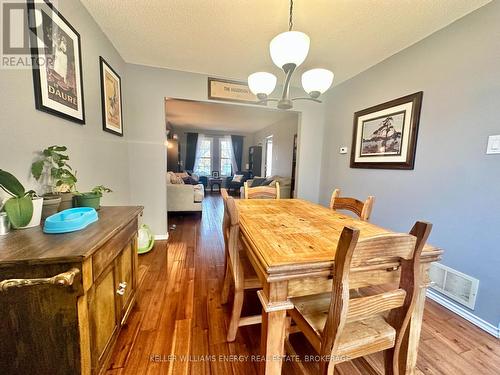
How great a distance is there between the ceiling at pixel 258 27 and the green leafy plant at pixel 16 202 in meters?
1.62

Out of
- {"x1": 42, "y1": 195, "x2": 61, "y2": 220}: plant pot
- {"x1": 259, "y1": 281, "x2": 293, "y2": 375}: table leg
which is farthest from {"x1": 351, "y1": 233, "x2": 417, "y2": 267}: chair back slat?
{"x1": 42, "y1": 195, "x2": 61, "y2": 220}: plant pot

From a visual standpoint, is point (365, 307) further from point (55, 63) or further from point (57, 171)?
point (55, 63)

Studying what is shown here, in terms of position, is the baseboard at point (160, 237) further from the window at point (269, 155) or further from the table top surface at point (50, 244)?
the window at point (269, 155)

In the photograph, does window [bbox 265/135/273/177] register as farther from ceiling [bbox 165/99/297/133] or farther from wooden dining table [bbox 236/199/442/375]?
wooden dining table [bbox 236/199/442/375]

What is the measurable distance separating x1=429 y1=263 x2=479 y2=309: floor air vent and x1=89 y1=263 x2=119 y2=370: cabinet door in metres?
2.42

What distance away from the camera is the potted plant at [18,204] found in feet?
2.62

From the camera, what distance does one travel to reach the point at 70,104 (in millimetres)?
1430

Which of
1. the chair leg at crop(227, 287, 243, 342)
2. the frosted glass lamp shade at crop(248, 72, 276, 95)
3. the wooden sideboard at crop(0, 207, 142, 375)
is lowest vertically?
the chair leg at crop(227, 287, 243, 342)

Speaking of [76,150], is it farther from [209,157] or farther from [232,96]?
[209,157]

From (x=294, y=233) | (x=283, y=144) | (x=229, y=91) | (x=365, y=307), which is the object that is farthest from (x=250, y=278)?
(x=283, y=144)

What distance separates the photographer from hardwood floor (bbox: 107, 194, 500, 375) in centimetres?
114

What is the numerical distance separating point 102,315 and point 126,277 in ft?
1.17

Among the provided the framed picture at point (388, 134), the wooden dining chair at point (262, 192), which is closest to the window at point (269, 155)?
the framed picture at point (388, 134)

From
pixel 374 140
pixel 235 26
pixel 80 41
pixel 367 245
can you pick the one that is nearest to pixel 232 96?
pixel 235 26
